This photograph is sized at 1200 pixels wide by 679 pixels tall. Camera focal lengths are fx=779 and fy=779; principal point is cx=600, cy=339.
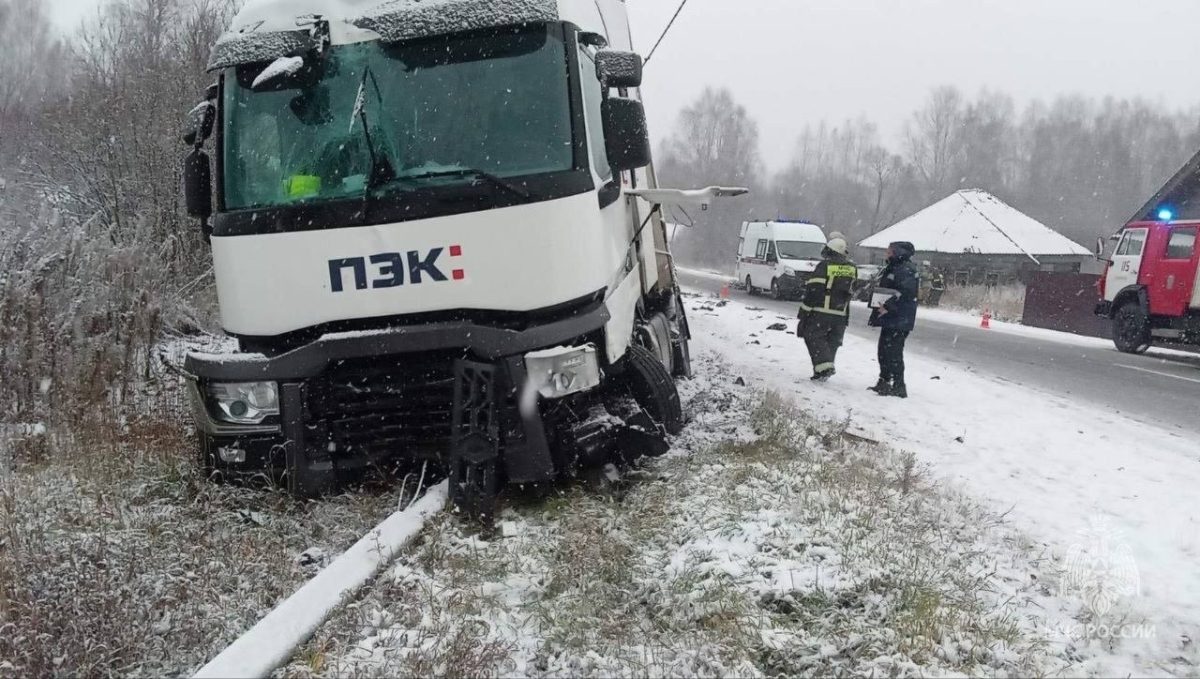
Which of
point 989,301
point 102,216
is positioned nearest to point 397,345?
point 102,216

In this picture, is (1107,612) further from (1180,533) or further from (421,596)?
(421,596)

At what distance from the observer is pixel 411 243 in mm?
3936

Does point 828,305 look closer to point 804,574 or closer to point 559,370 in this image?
point 559,370

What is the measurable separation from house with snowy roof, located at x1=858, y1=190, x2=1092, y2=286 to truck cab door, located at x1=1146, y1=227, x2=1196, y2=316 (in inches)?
720

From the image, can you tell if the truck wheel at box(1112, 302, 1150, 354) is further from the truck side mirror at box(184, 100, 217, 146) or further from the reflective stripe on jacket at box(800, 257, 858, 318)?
the truck side mirror at box(184, 100, 217, 146)

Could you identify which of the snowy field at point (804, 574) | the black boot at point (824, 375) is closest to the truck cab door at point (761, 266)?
the black boot at point (824, 375)

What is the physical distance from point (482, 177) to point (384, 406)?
1288mm

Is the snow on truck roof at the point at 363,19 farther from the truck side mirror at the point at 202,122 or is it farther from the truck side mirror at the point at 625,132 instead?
the truck side mirror at the point at 625,132

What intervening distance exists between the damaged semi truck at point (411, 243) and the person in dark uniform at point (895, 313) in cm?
487

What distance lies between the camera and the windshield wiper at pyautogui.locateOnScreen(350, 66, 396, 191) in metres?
4.05

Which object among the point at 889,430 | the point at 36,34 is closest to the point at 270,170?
the point at 889,430

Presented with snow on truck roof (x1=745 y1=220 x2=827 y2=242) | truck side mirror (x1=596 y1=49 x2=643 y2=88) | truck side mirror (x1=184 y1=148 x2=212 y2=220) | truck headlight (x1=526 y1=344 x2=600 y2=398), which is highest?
truck side mirror (x1=596 y1=49 x2=643 y2=88)

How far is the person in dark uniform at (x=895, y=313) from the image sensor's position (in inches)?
326

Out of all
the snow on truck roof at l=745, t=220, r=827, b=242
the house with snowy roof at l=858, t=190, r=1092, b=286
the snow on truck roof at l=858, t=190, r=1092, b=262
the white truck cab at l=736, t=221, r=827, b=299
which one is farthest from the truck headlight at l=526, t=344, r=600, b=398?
the snow on truck roof at l=858, t=190, r=1092, b=262
